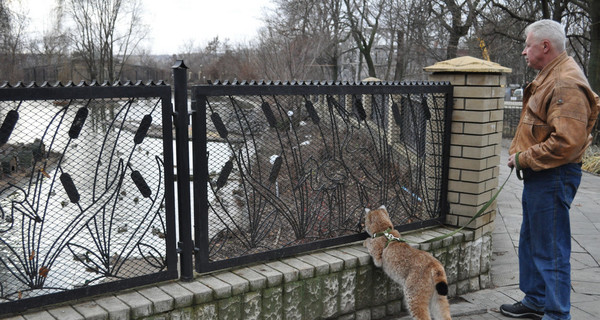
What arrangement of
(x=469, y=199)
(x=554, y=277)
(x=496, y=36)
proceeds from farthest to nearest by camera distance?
1. (x=496, y=36)
2. (x=469, y=199)
3. (x=554, y=277)

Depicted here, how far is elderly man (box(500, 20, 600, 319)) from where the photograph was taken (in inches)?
121

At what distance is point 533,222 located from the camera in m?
3.38

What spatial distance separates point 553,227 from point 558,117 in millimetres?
730

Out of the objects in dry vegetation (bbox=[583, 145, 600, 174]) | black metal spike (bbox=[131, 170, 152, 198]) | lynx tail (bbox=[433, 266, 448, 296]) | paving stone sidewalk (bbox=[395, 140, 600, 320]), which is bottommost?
paving stone sidewalk (bbox=[395, 140, 600, 320])

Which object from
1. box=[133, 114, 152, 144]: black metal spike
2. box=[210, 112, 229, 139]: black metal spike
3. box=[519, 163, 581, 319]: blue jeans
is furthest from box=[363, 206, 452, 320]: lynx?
box=[133, 114, 152, 144]: black metal spike

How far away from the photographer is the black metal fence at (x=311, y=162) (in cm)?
310

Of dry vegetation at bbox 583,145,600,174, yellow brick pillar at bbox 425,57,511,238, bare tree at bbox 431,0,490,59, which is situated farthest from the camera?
bare tree at bbox 431,0,490,59

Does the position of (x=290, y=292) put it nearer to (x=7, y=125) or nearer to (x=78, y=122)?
(x=78, y=122)

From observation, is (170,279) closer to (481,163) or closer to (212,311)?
(212,311)

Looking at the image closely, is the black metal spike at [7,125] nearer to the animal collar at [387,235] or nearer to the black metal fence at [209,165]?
the black metal fence at [209,165]

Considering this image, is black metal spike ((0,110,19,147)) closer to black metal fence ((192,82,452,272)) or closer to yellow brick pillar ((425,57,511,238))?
black metal fence ((192,82,452,272))

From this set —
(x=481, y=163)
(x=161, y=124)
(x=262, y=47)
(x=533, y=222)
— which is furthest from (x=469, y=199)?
(x=262, y=47)

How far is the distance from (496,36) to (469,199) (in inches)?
594

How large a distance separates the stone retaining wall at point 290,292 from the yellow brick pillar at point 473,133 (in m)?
0.26
